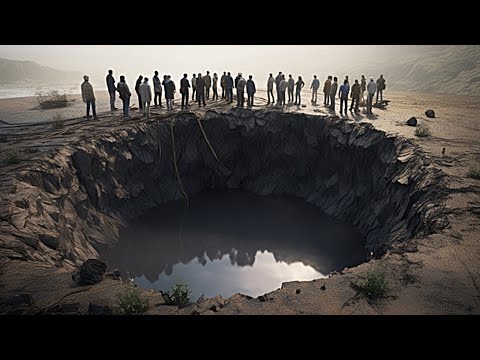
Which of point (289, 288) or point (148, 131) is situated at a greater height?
point (148, 131)

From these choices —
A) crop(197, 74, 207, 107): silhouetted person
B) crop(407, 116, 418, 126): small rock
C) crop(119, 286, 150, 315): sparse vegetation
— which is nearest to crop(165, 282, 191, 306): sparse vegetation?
crop(119, 286, 150, 315): sparse vegetation

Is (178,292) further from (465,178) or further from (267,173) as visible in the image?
(267,173)

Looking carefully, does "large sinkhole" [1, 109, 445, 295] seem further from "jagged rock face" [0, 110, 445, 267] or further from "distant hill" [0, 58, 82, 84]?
"distant hill" [0, 58, 82, 84]

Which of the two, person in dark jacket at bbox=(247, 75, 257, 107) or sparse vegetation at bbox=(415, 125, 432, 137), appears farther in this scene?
person in dark jacket at bbox=(247, 75, 257, 107)

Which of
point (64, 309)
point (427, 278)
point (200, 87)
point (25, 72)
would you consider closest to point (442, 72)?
point (200, 87)

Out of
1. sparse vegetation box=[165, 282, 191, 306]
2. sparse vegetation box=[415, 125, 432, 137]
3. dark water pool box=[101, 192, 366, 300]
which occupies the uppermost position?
sparse vegetation box=[415, 125, 432, 137]

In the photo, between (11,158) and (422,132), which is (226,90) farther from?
(11,158)

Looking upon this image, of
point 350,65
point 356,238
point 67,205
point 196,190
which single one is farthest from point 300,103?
point 350,65
